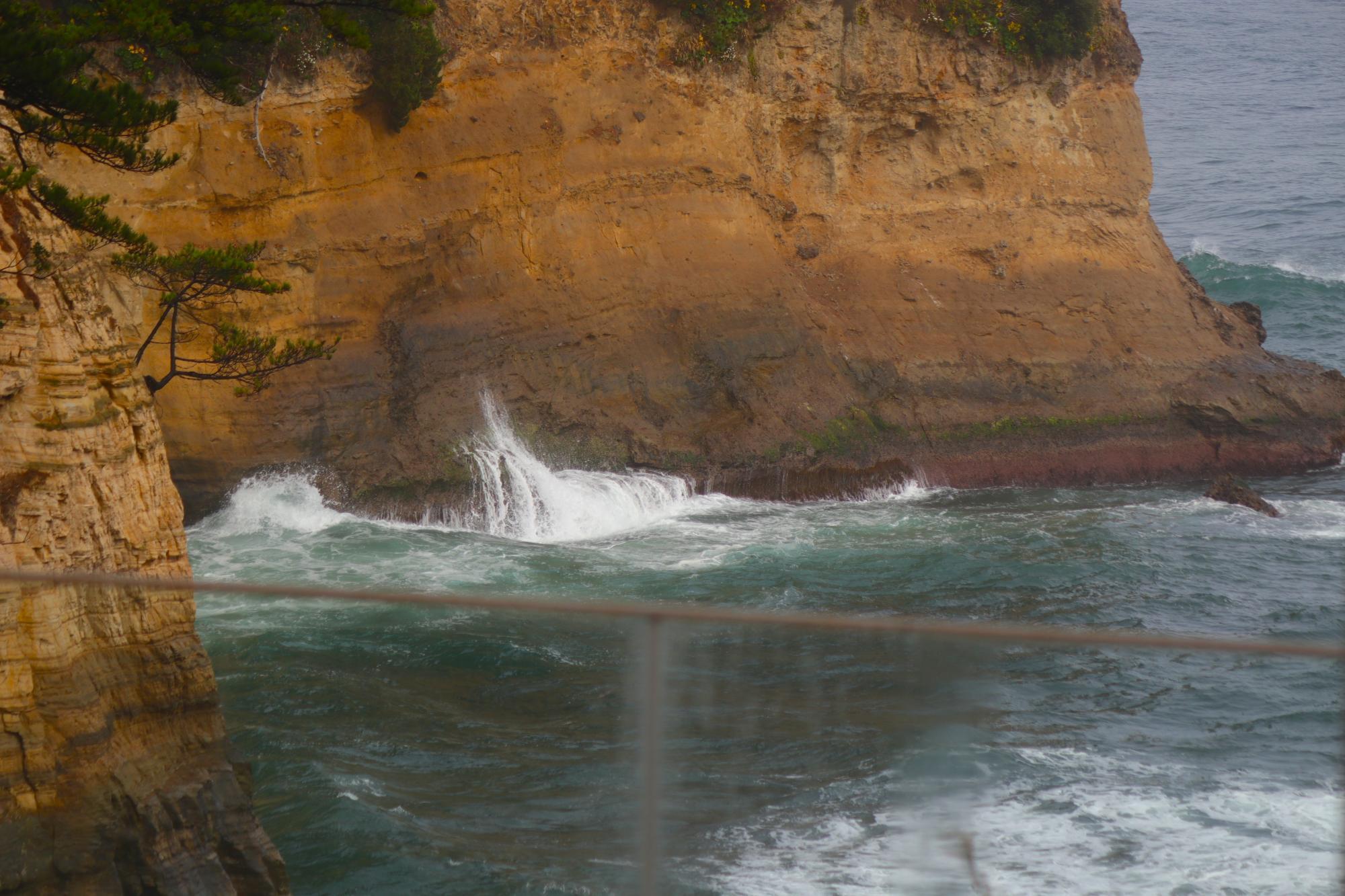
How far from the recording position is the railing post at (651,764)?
11.7ft

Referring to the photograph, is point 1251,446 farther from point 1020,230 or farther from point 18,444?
point 18,444

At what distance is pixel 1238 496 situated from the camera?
1636 cm

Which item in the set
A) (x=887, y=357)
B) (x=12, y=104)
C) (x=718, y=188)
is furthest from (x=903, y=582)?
(x=12, y=104)

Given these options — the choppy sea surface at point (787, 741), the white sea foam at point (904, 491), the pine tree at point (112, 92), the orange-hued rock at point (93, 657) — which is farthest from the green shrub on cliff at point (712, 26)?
the orange-hued rock at point (93, 657)

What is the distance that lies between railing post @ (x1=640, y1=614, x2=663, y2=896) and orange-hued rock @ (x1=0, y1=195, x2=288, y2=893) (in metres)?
2.65

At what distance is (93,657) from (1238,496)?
14.2 metres

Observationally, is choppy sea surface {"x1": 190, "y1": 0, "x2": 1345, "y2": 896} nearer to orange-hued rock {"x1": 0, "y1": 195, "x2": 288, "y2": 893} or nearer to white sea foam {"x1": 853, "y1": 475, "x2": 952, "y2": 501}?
orange-hued rock {"x1": 0, "y1": 195, "x2": 288, "y2": 893}

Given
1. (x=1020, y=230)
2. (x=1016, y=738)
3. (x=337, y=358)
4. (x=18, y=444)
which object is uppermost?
(x=1020, y=230)

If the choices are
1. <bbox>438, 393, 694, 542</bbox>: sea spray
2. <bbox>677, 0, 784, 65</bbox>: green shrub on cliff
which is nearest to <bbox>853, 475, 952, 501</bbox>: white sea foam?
<bbox>438, 393, 694, 542</bbox>: sea spray

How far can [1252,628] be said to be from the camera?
482 inches

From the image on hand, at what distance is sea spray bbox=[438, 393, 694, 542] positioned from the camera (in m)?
15.0

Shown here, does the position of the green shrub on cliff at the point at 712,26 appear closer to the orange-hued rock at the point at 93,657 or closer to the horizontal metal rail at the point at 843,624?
the orange-hued rock at the point at 93,657

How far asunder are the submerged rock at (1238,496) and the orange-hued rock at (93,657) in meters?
13.1

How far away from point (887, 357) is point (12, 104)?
12719 mm
